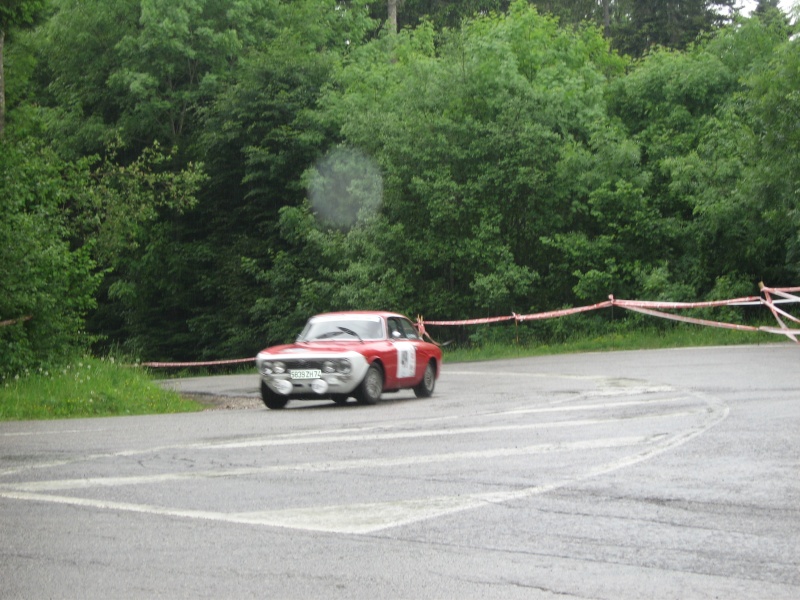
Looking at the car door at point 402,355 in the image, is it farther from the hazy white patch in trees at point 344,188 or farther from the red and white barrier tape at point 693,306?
the hazy white patch in trees at point 344,188

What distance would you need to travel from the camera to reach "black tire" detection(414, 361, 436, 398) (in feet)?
67.9

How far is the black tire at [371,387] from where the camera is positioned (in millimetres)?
18625

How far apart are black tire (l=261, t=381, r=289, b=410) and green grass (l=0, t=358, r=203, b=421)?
182 cm

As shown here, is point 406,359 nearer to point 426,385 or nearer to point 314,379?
point 426,385

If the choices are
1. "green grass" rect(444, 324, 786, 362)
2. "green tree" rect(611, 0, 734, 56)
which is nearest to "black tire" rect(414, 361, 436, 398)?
"green grass" rect(444, 324, 786, 362)

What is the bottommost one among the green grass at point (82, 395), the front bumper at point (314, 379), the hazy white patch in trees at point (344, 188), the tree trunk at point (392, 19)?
the green grass at point (82, 395)

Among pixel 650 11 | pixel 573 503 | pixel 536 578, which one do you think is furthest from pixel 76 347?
pixel 650 11

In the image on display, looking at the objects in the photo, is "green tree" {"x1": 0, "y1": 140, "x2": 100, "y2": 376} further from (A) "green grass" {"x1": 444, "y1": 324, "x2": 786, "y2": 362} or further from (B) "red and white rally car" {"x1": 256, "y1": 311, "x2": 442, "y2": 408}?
(A) "green grass" {"x1": 444, "y1": 324, "x2": 786, "y2": 362}

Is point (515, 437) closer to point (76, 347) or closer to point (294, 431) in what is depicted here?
point (294, 431)

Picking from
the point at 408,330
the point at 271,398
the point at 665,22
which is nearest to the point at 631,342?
the point at 408,330

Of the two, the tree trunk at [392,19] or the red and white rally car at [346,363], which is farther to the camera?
the tree trunk at [392,19]

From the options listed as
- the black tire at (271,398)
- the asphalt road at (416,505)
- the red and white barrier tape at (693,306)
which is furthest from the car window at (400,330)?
the red and white barrier tape at (693,306)

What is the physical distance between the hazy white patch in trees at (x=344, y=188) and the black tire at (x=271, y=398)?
22.2 m

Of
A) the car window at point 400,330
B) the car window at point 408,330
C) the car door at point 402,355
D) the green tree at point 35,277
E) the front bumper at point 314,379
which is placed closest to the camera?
the front bumper at point 314,379
